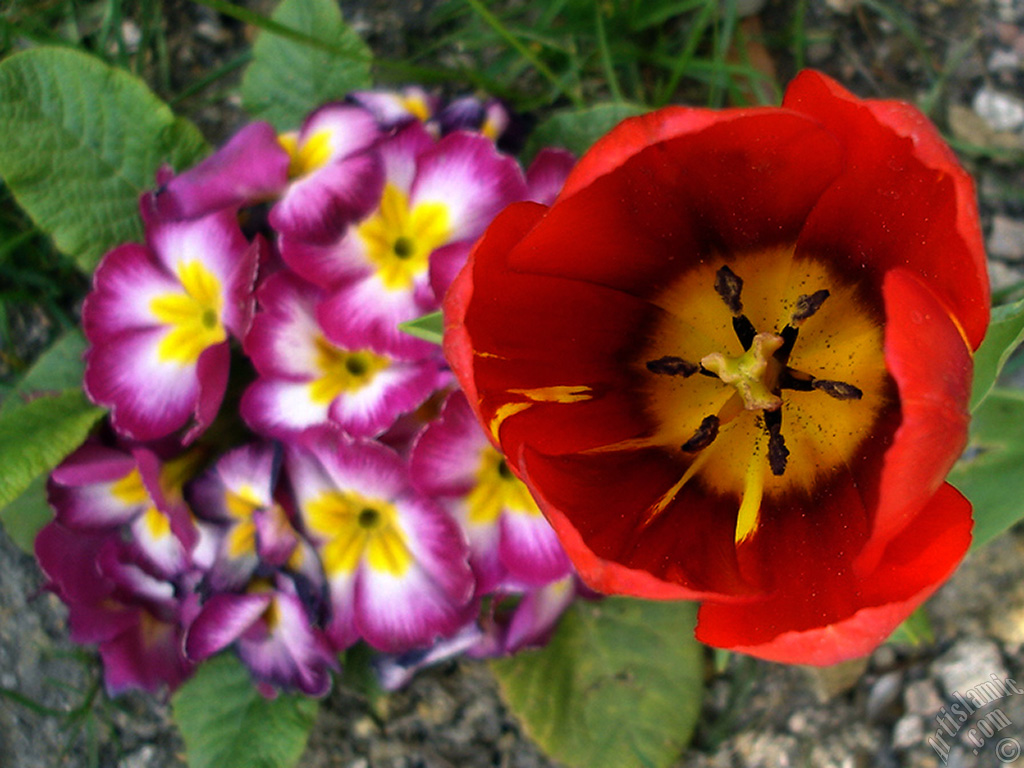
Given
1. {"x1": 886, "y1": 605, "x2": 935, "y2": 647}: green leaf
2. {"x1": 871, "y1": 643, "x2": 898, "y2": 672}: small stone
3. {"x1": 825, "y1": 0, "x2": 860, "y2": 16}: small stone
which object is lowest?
{"x1": 871, "y1": 643, "x2": 898, "y2": 672}: small stone

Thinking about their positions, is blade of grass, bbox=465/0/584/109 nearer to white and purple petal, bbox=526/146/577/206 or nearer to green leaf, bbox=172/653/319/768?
white and purple petal, bbox=526/146/577/206

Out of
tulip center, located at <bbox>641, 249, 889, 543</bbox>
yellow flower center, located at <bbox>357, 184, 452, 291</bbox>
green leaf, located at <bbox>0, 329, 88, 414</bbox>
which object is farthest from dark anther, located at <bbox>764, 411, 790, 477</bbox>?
green leaf, located at <bbox>0, 329, 88, 414</bbox>

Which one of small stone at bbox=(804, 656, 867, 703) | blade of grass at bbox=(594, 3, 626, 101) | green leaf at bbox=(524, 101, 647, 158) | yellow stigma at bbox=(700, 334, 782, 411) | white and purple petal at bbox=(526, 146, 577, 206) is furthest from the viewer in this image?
small stone at bbox=(804, 656, 867, 703)

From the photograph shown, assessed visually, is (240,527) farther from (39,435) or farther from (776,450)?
(776,450)

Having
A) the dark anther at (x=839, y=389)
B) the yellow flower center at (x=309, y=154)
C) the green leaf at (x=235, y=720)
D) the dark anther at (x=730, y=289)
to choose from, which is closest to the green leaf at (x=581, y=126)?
the yellow flower center at (x=309, y=154)

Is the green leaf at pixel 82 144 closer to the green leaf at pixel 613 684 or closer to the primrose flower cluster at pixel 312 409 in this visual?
the primrose flower cluster at pixel 312 409

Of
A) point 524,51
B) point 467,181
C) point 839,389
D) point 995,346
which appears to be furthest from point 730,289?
point 524,51

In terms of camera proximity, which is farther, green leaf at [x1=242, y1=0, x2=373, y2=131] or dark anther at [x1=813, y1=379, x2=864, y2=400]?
green leaf at [x1=242, y1=0, x2=373, y2=131]

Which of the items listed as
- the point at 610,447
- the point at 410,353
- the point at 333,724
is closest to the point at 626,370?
the point at 610,447
